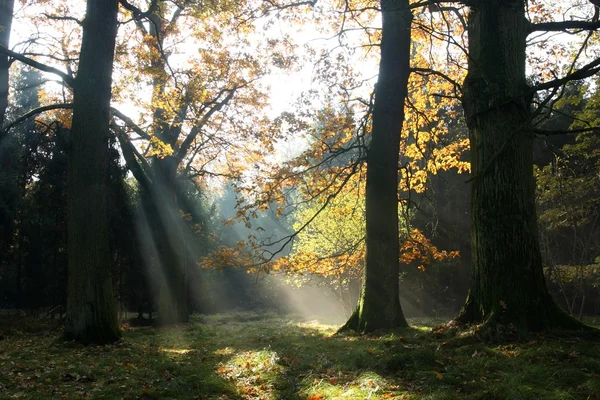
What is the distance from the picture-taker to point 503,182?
571 centimetres

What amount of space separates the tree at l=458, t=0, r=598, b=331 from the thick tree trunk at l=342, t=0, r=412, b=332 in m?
2.60

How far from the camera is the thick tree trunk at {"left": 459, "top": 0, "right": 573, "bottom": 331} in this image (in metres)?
5.43

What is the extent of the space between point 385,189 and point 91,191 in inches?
215

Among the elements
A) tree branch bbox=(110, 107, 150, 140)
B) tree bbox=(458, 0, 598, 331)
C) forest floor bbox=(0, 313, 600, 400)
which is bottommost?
forest floor bbox=(0, 313, 600, 400)

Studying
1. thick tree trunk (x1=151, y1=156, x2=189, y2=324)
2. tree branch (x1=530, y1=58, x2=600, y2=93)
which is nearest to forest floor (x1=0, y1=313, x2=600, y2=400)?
tree branch (x1=530, y1=58, x2=600, y2=93)

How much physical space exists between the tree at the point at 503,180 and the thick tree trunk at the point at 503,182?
0.04 feet

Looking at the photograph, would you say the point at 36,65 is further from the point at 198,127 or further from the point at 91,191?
the point at 198,127

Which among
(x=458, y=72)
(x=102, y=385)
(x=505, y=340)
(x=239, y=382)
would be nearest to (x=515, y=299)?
(x=505, y=340)

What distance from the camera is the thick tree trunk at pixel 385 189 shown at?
851cm

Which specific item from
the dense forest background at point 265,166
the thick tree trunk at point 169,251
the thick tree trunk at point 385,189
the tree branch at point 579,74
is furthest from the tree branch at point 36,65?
the thick tree trunk at point 169,251

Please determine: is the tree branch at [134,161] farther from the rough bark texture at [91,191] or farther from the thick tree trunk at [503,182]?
the thick tree trunk at [503,182]

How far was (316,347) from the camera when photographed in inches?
270

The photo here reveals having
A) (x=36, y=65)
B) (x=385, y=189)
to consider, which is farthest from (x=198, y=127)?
(x=385, y=189)

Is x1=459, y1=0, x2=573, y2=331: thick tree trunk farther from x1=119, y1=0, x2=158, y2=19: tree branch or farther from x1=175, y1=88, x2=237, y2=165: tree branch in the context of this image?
x1=175, y1=88, x2=237, y2=165: tree branch
